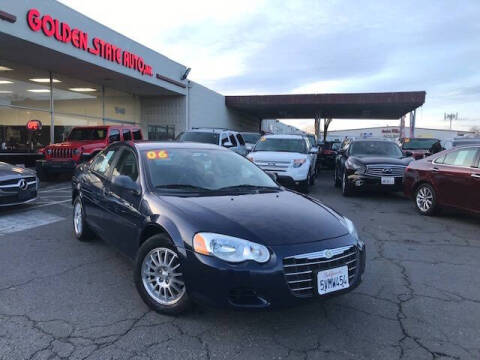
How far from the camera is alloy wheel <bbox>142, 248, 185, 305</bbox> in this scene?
10.4ft

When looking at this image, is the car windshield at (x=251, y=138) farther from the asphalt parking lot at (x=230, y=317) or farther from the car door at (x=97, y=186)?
the asphalt parking lot at (x=230, y=317)

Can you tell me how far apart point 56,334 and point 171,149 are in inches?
87.8

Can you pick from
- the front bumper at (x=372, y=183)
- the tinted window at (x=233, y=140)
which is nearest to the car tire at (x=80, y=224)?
the front bumper at (x=372, y=183)

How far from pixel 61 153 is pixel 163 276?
9939mm

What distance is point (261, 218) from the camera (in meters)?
3.20

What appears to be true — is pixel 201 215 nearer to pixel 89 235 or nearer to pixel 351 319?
pixel 351 319

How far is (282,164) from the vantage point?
1011 cm

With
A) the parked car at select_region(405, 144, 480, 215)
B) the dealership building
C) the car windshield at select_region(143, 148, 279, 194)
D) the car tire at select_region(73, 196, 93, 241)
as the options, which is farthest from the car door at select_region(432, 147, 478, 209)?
the dealership building

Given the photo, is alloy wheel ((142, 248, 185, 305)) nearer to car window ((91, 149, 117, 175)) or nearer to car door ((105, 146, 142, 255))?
car door ((105, 146, 142, 255))

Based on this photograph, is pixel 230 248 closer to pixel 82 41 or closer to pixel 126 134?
Answer: pixel 126 134

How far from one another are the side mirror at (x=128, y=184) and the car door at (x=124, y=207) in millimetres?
33

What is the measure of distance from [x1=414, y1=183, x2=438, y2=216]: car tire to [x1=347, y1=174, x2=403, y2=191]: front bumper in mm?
1230

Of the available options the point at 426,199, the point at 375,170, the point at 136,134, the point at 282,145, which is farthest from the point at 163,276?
the point at 136,134

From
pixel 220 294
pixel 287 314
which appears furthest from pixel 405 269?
pixel 220 294
